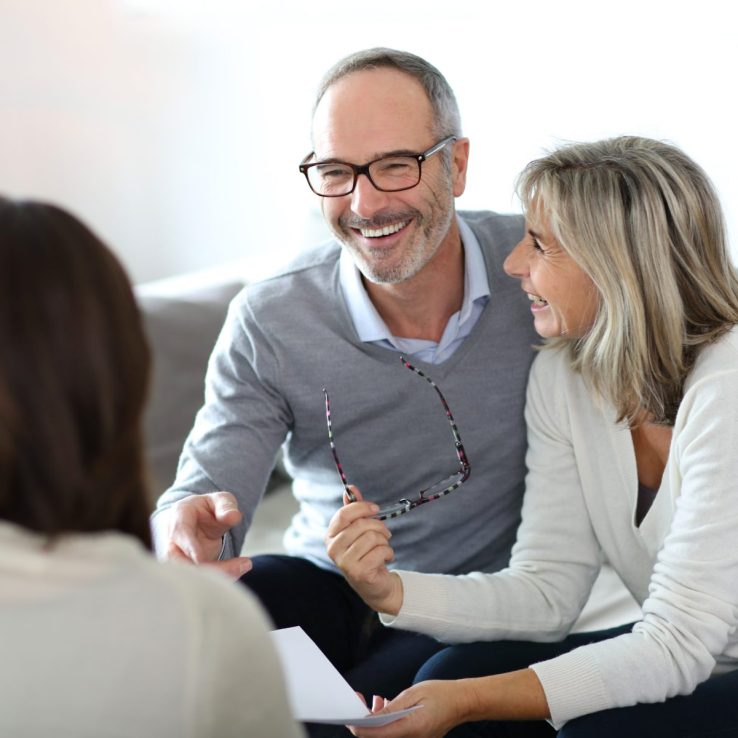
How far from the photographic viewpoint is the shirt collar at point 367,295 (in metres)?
1.74

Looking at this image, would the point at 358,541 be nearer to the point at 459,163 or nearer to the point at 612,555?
the point at 612,555

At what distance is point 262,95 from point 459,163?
1.85 metres

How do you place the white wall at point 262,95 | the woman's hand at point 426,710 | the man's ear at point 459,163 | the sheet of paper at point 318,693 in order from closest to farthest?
1. the sheet of paper at point 318,693
2. the woman's hand at point 426,710
3. the man's ear at point 459,163
4. the white wall at point 262,95

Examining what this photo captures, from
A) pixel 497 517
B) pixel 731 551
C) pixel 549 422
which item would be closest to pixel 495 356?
pixel 549 422

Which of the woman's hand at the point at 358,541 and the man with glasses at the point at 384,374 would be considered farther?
the man with glasses at the point at 384,374

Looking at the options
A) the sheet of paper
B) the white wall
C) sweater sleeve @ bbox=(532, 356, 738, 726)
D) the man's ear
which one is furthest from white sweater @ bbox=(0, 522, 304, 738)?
the white wall

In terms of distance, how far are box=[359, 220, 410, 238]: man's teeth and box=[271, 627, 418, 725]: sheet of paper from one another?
2.27 feet

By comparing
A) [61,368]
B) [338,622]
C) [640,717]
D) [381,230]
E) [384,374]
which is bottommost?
[338,622]

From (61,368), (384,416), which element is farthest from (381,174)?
(61,368)

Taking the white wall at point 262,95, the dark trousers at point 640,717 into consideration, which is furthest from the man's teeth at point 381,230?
the white wall at point 262,95

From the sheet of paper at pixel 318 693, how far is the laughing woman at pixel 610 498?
4.3 inches

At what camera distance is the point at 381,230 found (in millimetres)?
1728

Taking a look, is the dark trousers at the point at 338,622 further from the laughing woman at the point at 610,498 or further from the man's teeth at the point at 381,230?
the man's teeth at the point at 381,230

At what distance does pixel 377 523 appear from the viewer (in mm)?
1409
